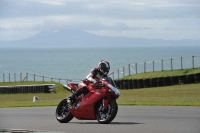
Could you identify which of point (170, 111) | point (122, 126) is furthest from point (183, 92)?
point (122, 126)

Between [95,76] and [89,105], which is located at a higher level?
[95,76]

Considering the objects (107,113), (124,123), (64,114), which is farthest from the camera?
(64,114)

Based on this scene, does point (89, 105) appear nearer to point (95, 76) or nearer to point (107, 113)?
point (107, 113)

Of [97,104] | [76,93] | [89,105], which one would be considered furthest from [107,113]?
[76,93]

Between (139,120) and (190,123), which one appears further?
(139,120)

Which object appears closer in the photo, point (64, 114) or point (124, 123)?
point (124, 123)

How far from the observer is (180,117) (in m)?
14.2

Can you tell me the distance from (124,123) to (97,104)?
0.75 m

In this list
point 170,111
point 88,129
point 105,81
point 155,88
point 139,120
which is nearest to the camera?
point 88,129

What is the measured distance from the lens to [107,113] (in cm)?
1285

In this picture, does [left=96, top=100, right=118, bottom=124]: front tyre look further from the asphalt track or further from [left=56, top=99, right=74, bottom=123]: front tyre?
[left=56, top=99, right=74, bottom=123]: front tyre

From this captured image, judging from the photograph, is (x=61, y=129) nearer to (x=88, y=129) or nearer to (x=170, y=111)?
(x=88, y=129)

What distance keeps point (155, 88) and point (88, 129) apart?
974 inches

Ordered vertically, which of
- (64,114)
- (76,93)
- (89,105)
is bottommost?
(64,114)
